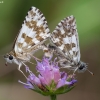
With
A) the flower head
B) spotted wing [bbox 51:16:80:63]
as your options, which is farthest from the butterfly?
the flower head

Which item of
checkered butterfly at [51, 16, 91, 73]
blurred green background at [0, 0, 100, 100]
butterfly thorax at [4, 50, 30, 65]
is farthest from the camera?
blurred green background at [0, 0, 100, 100]

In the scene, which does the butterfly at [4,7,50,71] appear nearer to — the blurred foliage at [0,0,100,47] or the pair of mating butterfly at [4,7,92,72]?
the pair of mating butterfly at [4,7,92,72]

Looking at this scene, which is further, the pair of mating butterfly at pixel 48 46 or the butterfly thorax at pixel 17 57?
the butterfly thorax at pixel 17 57

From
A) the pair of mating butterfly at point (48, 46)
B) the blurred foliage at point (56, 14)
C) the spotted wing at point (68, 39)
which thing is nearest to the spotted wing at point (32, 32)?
the pair of mating butterfly at point (48, 46)

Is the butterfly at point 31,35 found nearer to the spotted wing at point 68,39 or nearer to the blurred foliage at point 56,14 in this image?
the spotted wing at point 68,39

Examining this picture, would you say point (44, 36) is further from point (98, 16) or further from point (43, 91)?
point (98, 16)

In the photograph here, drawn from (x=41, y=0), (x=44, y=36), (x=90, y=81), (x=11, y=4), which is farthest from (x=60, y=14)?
(x=44, y=36)
